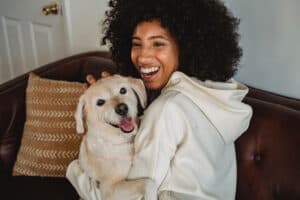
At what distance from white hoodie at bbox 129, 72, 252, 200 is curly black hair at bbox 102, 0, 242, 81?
117mm

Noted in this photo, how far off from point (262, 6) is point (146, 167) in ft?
2.73

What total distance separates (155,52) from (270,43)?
0.54 metres

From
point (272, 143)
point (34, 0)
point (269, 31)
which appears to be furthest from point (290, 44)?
point (34, 0)

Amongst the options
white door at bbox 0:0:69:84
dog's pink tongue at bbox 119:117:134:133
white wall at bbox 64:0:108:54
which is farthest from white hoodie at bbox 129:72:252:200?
white door at bbox 0:0:69:84

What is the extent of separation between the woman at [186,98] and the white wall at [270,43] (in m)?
0.24

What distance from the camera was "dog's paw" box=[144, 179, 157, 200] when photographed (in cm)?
116

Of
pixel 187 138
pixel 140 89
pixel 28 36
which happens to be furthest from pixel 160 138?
pixel 28 36

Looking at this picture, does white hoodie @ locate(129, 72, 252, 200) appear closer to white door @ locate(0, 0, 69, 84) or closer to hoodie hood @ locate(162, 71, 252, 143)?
hoodie hood @ locate(162, 71, 252, 143)

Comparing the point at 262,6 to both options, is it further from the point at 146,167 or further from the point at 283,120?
the point at 146,167

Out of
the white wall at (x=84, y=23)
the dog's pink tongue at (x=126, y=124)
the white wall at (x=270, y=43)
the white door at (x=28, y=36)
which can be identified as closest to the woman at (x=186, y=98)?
the dog's pink tongue at (x=126, y=124)

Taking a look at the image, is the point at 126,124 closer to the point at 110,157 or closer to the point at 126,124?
the point at 126,124

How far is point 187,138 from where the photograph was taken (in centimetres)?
119

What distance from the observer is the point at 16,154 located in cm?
214

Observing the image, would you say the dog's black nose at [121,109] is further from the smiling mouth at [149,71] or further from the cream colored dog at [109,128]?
the smiling mouth at [149,71]
